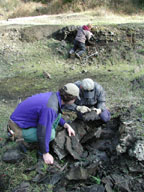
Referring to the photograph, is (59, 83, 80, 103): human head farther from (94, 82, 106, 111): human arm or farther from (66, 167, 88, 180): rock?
(94, 82, 106, 111): human arm

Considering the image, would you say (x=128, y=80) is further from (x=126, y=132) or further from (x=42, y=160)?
(x=42, y=160)

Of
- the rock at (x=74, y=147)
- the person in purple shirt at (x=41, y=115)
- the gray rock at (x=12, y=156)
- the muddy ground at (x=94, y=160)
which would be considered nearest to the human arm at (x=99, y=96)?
the muddy ground at (x=94, y=160)

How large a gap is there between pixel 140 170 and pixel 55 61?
6.88 metres

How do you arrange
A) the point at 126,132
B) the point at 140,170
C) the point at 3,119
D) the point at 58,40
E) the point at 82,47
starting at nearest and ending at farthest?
the point at 140,170, the point at 126,132, the point at 3,119, the point at 82,47, the point at 58,40

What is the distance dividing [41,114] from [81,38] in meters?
6.43

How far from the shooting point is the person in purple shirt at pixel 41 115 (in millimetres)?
2676

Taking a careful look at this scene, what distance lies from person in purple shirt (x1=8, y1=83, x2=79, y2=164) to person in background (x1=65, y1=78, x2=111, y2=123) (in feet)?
3.85

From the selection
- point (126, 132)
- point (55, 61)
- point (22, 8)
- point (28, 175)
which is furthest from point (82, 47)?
point (22, 8)

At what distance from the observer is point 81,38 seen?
27.3 feet

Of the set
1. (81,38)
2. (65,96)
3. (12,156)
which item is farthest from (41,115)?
(81,38)

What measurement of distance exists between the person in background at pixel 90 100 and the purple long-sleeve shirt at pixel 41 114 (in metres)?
1.29

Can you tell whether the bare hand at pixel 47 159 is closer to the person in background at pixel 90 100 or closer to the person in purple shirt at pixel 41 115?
the person in purple shirt at pixel 41 115

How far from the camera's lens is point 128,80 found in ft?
23.1

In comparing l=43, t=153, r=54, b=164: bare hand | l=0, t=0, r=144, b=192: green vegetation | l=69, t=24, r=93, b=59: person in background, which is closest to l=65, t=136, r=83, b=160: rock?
l=43, t=153, r=54, b=164: bare hand
